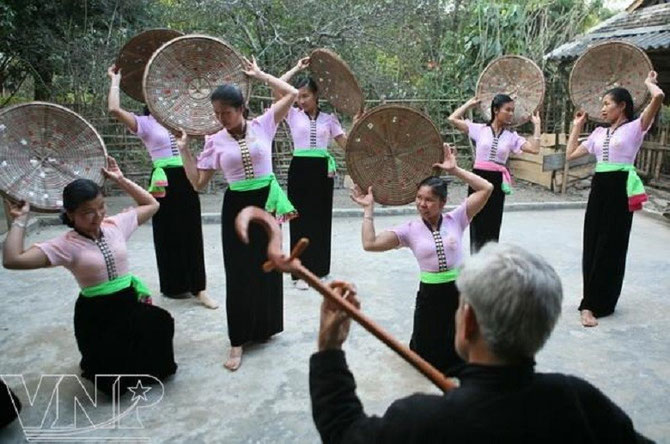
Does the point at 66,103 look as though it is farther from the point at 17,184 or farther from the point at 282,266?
the point at 282,266

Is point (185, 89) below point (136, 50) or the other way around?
below

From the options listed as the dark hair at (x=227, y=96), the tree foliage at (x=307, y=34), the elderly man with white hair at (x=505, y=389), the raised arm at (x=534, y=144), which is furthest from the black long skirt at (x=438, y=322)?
the tree foliage at (x=307, y=34)

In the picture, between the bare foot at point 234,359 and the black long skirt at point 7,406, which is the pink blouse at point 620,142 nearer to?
the bare foot at point 234,359

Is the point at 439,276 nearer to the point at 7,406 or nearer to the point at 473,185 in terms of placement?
the point at 473,185

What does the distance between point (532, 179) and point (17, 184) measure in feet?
30.3

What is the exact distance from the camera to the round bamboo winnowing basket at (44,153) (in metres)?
3.08

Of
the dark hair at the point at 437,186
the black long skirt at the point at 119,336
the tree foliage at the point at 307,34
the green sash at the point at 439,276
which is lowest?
the black long skirt at the point at 119,336

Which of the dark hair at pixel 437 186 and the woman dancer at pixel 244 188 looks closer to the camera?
the dark hair at pixel 437 186

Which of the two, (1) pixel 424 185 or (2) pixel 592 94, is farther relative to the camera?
(2) pixel 592 94

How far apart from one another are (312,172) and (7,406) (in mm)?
3005

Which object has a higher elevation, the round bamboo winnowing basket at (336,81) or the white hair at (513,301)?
the round bamboo winnowing basket at (336,81)

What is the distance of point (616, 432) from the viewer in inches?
50.4

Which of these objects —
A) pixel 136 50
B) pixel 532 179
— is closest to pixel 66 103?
pixel 136 50

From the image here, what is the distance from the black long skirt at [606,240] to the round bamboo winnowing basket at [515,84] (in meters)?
1.24
